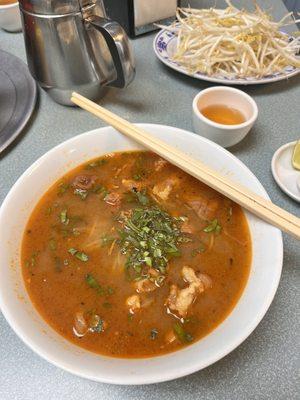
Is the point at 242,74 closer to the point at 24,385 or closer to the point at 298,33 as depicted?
the point at 298,33

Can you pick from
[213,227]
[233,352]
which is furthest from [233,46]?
[233,352]

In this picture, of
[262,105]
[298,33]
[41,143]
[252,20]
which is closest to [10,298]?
[41,143]

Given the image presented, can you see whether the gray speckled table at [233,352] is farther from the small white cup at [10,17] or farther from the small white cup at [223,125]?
the small white cup at [10,17]

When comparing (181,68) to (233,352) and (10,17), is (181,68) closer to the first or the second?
(10,17)

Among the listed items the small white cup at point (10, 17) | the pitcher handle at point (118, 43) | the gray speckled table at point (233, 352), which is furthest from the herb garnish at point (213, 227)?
the small white cup at point (10, 17)

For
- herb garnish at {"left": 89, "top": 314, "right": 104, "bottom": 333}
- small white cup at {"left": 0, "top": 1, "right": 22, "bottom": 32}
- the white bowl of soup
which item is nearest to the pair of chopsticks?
the white bowl of soup

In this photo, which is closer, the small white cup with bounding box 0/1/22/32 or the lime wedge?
the lime wedge

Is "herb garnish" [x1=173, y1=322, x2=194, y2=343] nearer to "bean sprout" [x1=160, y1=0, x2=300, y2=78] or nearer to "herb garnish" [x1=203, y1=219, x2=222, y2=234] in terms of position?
"herb garnish" [x1=203, y1=219, x2=222, y2=234]

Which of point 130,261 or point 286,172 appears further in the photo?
point 286,172
